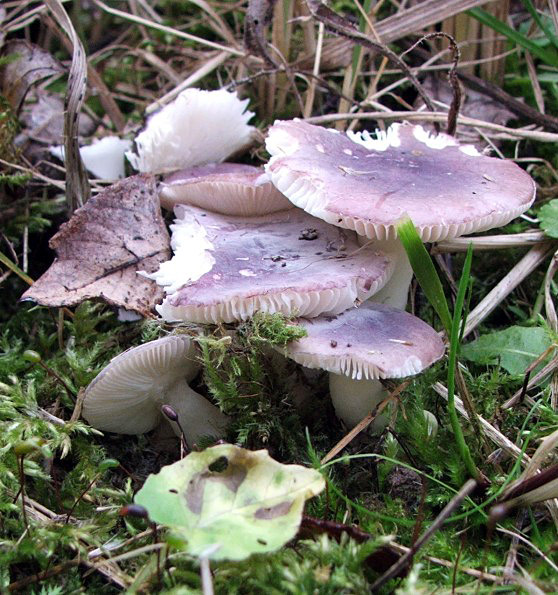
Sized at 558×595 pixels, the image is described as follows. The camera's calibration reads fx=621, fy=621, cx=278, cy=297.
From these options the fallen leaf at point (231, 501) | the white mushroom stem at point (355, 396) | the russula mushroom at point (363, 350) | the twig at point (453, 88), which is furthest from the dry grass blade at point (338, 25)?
the fallen leaf at point (231, 501)

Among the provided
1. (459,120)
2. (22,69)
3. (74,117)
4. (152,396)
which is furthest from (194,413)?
(22,69)

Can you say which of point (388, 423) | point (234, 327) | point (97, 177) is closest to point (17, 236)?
point (97, 177)

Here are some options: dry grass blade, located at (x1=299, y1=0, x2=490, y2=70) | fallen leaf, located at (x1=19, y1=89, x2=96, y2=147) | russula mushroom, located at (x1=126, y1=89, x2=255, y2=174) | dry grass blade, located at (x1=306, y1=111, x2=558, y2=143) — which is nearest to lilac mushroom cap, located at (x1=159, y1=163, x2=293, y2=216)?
russula mushroom, located at (x1=126, y1=89, x2=255, y2=174)

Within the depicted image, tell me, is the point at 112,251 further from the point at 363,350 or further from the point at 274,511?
the point at 274,511

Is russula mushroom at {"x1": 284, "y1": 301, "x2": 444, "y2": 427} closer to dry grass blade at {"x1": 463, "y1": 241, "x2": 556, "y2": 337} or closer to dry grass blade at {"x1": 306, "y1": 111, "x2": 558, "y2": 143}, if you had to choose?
dry grass blade at {"x1": 463, "y1": 241, "x2": 556, "y2": 337}

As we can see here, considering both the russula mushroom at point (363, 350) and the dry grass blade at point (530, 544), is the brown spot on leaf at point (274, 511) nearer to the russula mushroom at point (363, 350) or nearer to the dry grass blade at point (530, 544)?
the russula mushroom at point (363, 350)

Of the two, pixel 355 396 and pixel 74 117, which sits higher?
pixel 74 117
